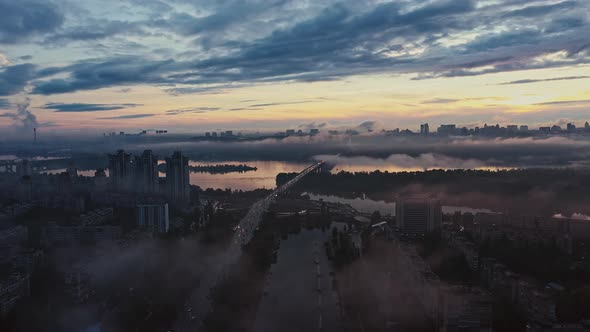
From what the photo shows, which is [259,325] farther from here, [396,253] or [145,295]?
[396,253]

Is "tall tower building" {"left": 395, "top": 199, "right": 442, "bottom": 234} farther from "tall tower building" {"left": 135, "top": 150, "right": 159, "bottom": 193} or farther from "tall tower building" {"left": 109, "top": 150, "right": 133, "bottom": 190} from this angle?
"tall tower building" {"left": 109, "top": 150, "right": 133, "bottom": 190}

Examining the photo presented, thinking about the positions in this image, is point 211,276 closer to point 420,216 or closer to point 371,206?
point 420,216

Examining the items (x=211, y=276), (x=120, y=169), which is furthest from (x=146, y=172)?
(x=211, y=276)

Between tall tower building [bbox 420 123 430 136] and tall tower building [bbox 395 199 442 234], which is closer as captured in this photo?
tall tower building [bbox 395 199 442 234]

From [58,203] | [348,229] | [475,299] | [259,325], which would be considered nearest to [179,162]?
[58,203]

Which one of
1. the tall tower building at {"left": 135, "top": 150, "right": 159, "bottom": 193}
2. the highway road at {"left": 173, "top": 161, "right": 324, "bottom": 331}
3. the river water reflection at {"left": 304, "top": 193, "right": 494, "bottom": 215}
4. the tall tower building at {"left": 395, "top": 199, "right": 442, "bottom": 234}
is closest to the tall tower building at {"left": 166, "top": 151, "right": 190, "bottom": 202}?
the tall tower building at {"left": 135, "top": 150, "right": 159, "bottom": 193}
